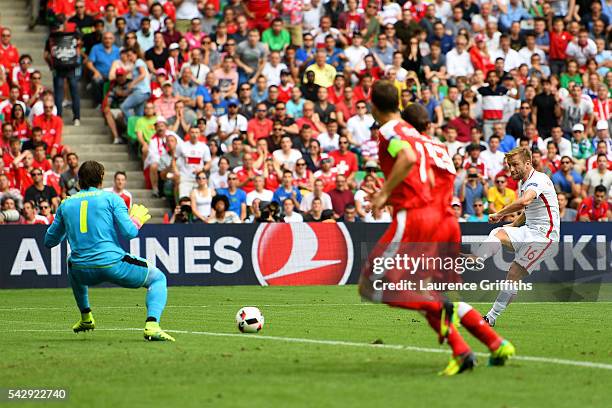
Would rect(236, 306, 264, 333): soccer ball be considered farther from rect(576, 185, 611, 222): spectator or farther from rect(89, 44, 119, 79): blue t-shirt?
rect(89, 44, 119, 79): blue t-shirt

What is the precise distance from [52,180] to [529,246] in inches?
470

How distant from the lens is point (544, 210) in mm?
15312

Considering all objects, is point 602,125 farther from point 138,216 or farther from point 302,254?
point 138,216

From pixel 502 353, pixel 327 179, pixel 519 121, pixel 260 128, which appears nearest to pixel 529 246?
pixel 502 353

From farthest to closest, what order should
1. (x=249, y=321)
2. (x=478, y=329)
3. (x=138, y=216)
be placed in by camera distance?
(x=249, y=321)
(x=138, y=216)
(x=478, y=329)

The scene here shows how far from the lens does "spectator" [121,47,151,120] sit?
26359 millimetres

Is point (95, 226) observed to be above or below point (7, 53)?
below

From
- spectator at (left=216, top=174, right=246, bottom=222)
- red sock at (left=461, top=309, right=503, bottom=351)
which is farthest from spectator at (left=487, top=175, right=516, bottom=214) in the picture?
red sock at (left=461, top=309, right=503, bottom=351)

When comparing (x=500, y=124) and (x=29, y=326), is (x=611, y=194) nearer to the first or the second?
(x=500, y=124)

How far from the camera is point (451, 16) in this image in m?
30.6

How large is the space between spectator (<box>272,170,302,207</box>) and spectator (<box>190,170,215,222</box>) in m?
1.40

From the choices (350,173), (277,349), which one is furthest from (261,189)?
(277,349)

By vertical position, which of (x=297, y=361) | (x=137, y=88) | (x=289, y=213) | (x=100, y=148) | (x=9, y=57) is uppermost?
(x=9, y=57)

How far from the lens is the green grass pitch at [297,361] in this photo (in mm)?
8344
